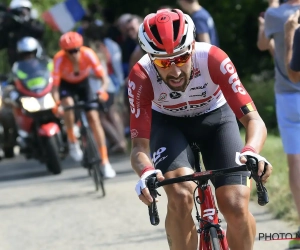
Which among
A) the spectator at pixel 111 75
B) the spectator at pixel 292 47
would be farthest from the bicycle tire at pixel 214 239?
the spectator at pixel 111 75

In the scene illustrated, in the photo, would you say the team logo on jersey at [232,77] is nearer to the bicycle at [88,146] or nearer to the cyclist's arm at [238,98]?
the cyclist's arm at [238,98]

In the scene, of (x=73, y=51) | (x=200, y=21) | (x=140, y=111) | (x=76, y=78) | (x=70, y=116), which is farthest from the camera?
(x=70, y=116)

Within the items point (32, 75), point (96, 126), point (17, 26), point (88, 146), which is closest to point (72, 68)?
point (96, 126)

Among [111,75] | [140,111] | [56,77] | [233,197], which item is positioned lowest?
[111,75]

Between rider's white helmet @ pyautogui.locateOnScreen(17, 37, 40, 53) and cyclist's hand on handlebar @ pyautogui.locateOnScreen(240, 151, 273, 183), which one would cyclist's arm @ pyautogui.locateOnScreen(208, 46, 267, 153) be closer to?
cyclist's hand on handlebar @ pyautogui.locateOnScreen(240, 151, 273, 183)

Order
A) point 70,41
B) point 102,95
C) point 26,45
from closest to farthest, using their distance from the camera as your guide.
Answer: point 102,95
point 70,41
point 26,45

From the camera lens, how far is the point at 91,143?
460 inches

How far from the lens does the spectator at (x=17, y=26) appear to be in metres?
15.5

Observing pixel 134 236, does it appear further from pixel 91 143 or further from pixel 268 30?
pixel 91 143

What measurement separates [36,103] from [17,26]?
2.47 metres

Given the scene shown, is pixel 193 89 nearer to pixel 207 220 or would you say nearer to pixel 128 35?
pixel 207 220

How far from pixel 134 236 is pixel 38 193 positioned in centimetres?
339

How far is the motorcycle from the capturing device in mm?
13445

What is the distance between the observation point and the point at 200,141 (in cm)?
633
